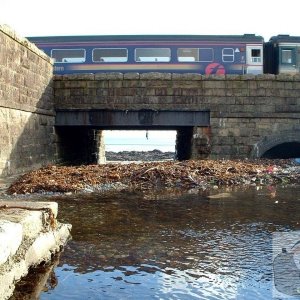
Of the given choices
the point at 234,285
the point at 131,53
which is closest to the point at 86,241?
the point at 234,285

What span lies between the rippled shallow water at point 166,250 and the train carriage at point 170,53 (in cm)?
1194

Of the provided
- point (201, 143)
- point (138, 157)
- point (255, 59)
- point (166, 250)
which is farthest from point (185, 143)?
point (166, 250)

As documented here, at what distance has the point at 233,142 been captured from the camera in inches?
567

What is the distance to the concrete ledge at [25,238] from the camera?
9.64 ft

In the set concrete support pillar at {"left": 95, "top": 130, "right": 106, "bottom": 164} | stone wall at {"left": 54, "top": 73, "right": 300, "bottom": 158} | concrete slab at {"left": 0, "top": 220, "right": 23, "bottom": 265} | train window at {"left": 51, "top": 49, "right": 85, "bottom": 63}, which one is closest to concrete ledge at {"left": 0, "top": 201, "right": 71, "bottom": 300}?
concrete slab at {"left": 0, "top": 220, "right": 23, "bottom": 265}

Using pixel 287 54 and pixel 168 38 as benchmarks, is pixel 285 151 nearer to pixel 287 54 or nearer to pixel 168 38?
pixel 287 54

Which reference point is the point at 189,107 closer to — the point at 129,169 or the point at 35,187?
the point at 129,169

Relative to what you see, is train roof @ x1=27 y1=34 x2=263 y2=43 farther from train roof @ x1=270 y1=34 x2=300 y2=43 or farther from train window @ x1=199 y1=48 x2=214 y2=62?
train roof @ x1=270 y1=34 x2=300 y2=43

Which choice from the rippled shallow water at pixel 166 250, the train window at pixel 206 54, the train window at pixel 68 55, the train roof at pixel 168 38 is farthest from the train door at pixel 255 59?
the rippled shallow water at pixel 166 250

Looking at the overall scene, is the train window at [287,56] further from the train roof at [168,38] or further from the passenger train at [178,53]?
the train roof at [168,38]

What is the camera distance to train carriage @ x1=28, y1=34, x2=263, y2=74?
1836cm

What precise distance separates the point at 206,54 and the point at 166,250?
1530cm

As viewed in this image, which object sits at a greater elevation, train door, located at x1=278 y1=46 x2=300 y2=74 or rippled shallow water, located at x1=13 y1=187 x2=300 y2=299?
train door, located at x1=278 y1=46 x2=300 y2=74

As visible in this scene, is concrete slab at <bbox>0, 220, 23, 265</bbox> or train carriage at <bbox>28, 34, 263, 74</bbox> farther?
train carriage at <bbox>28, 34, 263, 74</bbox>
